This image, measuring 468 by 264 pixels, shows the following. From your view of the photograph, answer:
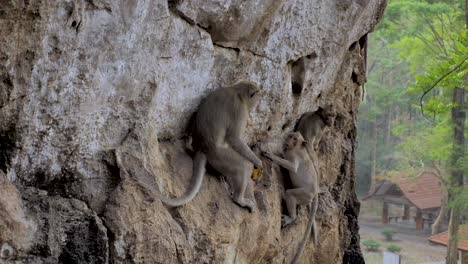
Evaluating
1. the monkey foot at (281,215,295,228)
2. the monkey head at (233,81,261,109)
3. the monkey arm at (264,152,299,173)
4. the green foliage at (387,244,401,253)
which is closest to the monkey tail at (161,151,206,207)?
the monkey head at (233,81,261,109)

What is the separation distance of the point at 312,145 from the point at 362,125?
1863 centimetres

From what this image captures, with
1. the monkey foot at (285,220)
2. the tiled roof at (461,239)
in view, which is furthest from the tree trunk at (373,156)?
the monkey foot at (285,220)

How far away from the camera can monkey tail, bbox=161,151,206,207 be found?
502 cm

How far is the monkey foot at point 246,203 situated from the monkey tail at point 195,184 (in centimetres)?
48

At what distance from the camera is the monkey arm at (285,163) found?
6.81m

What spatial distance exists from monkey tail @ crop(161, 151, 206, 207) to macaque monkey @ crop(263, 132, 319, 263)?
1.60m

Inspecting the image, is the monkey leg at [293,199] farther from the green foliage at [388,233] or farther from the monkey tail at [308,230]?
the green foliage at [388,233]

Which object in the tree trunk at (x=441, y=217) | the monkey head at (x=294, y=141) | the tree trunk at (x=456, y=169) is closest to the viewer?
the monkey head at (x=294, y=141)

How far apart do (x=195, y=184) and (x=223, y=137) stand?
51 centimetres

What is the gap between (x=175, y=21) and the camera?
17.2ft

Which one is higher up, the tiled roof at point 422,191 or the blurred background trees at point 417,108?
the blurred background trees at point 417,108

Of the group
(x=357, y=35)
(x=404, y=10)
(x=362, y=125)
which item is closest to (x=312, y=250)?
(x=357, y=35)

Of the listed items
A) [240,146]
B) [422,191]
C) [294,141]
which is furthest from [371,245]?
[240,146]

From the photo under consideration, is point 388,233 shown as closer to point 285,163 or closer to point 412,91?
point 412,91
